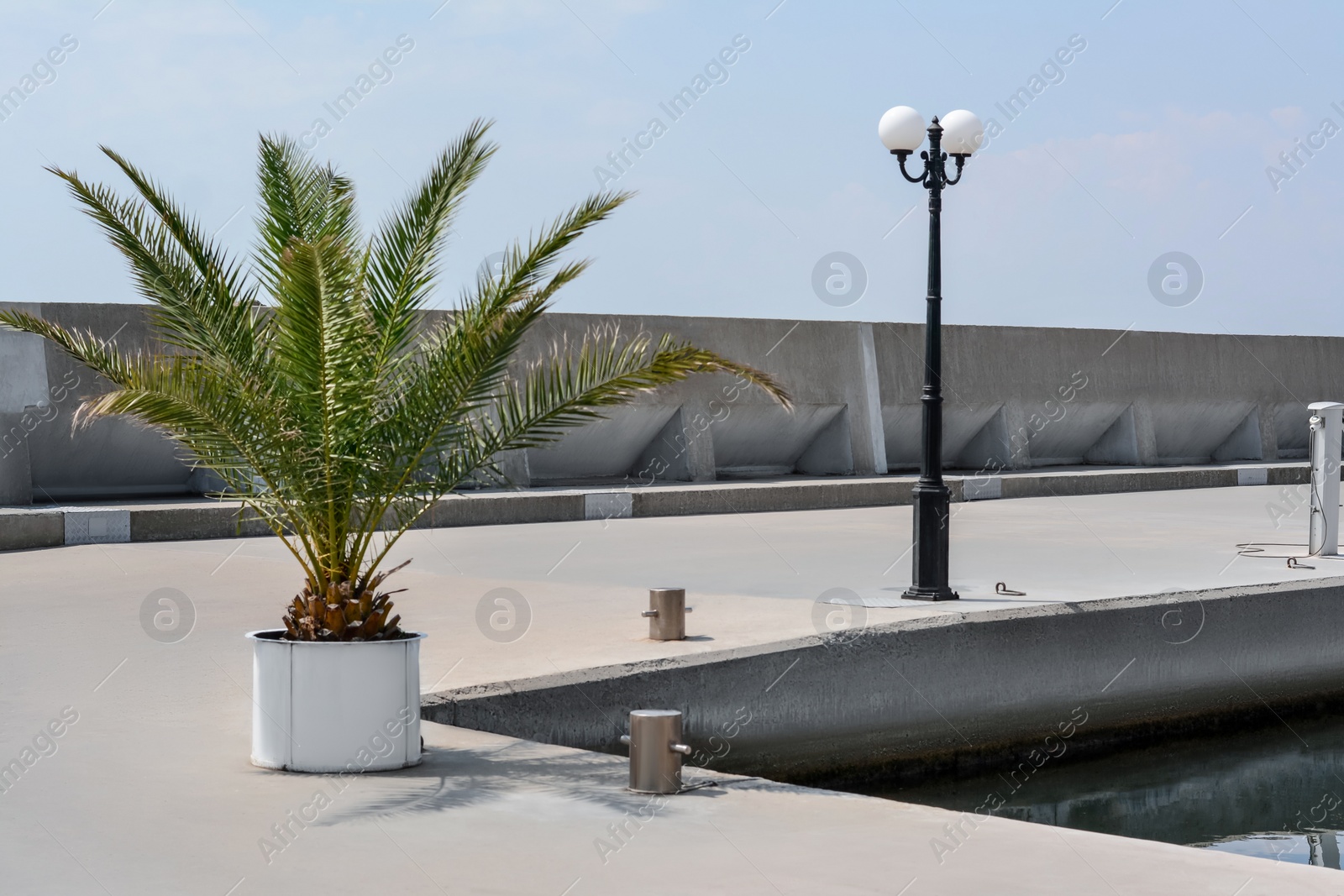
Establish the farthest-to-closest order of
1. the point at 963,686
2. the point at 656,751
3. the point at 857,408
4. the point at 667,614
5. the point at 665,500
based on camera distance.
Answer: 1. the point at 857,408
2. the point at 665,500
3. the point at 963,686
4. the point at 667,614
5. the point at 656,751

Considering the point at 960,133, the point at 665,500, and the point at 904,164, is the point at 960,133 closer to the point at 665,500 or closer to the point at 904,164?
the point at 904,164

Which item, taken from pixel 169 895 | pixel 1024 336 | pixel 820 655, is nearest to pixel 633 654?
pixel 820 655

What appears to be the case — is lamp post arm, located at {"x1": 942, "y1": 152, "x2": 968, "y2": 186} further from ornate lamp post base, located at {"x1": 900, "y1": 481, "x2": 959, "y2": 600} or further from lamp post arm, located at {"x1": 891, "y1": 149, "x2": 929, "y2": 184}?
ornate lamp post base, located at {"x1": 900, "y1": 481, "x2": 959, "y2": 600}

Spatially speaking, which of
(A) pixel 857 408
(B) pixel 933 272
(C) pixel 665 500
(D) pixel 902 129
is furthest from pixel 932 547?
(A) pixel 857 408

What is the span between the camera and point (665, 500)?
18.2m

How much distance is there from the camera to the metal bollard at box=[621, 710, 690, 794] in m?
5.67

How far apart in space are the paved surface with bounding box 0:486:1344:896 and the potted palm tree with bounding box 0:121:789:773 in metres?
0.42

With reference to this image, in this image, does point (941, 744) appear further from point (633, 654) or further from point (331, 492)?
point (331, 492)

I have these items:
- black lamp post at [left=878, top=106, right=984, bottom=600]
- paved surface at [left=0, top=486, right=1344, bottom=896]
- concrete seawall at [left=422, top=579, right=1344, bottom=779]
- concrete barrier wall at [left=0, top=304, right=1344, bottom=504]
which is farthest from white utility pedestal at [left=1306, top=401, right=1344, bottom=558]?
concrete barrier wall at [left=0, top=304, right=1344, bottom=504]

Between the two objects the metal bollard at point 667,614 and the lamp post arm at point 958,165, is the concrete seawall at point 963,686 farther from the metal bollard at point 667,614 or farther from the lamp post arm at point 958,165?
the lamp post arm at point 958,165

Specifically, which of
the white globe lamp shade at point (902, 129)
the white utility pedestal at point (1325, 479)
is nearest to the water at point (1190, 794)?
the white utility pedestal at point (1325, 479)

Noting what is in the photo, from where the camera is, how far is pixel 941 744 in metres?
9.27

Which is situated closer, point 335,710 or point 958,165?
point 335,710

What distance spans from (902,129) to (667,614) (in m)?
3.99
